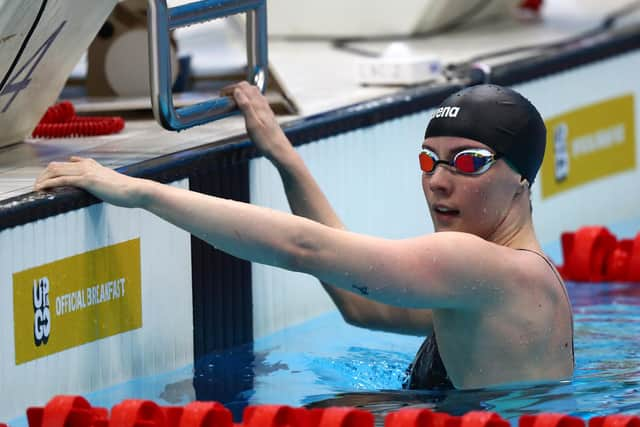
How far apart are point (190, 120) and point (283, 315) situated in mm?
911

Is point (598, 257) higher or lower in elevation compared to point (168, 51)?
lower

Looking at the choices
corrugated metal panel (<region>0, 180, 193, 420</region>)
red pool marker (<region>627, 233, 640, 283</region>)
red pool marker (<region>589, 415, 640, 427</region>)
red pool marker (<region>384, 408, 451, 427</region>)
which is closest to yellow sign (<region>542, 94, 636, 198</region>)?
red pool marker (<region>627, 233, 640, 283</region>)

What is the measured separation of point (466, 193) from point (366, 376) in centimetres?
87

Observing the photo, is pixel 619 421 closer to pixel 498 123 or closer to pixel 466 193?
A: pixel 466 193

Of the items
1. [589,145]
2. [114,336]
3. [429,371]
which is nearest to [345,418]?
[429,371]

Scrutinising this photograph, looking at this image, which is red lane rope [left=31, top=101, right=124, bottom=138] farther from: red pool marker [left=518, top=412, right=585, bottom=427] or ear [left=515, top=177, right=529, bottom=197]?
red pool marker [left=518, top=412, right=585, bottom=427]

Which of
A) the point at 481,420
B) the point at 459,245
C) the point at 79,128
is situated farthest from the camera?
the point at 79,128

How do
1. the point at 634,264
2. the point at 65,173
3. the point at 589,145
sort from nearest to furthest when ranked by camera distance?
the point at 65,173, the point at 634,264, the point at 589,145

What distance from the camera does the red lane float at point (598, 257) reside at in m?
5.26

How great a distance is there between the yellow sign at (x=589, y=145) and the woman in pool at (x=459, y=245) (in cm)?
263

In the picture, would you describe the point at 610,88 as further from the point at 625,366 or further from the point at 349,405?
the point at 349,405

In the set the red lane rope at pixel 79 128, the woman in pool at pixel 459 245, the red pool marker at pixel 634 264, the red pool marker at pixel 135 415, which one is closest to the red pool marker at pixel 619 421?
the woman in pool at pixel 459 245

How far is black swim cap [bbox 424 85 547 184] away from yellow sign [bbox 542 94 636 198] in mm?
2622

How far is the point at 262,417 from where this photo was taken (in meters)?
2.97
